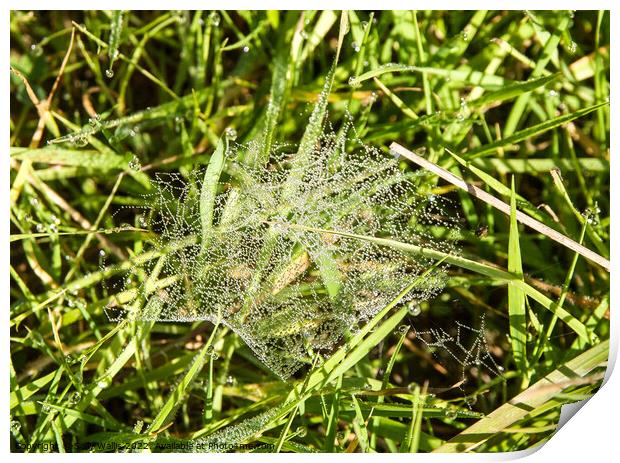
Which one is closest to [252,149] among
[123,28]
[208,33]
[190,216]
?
[190,216]

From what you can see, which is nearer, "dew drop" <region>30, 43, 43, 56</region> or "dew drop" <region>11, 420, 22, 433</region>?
"dew drop" <region>11, 420, 22, 433</region>

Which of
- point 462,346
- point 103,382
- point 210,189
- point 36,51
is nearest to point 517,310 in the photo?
point 462,346

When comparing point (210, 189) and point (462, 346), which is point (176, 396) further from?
point (462, 346)

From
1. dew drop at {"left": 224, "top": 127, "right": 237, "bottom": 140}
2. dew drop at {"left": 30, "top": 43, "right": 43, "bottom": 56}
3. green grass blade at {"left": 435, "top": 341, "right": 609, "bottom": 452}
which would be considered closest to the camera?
green grass blade at {"left": 435, "top": 341, "right": 609, "bottom": 452}

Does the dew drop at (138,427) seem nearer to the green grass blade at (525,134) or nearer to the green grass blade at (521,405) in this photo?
the green grass blade at (521,405)

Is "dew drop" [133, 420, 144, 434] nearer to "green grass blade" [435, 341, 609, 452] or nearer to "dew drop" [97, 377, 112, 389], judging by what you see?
"dew drop" [97, 377, 112, 389]

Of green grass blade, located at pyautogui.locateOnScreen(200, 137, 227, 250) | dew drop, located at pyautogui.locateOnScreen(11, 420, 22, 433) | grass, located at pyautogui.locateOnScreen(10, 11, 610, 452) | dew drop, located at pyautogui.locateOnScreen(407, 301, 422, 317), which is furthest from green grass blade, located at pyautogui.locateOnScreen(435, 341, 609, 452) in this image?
dew drop, located at pyautogui.locateOnScreen(11, 420, 22, 433)
